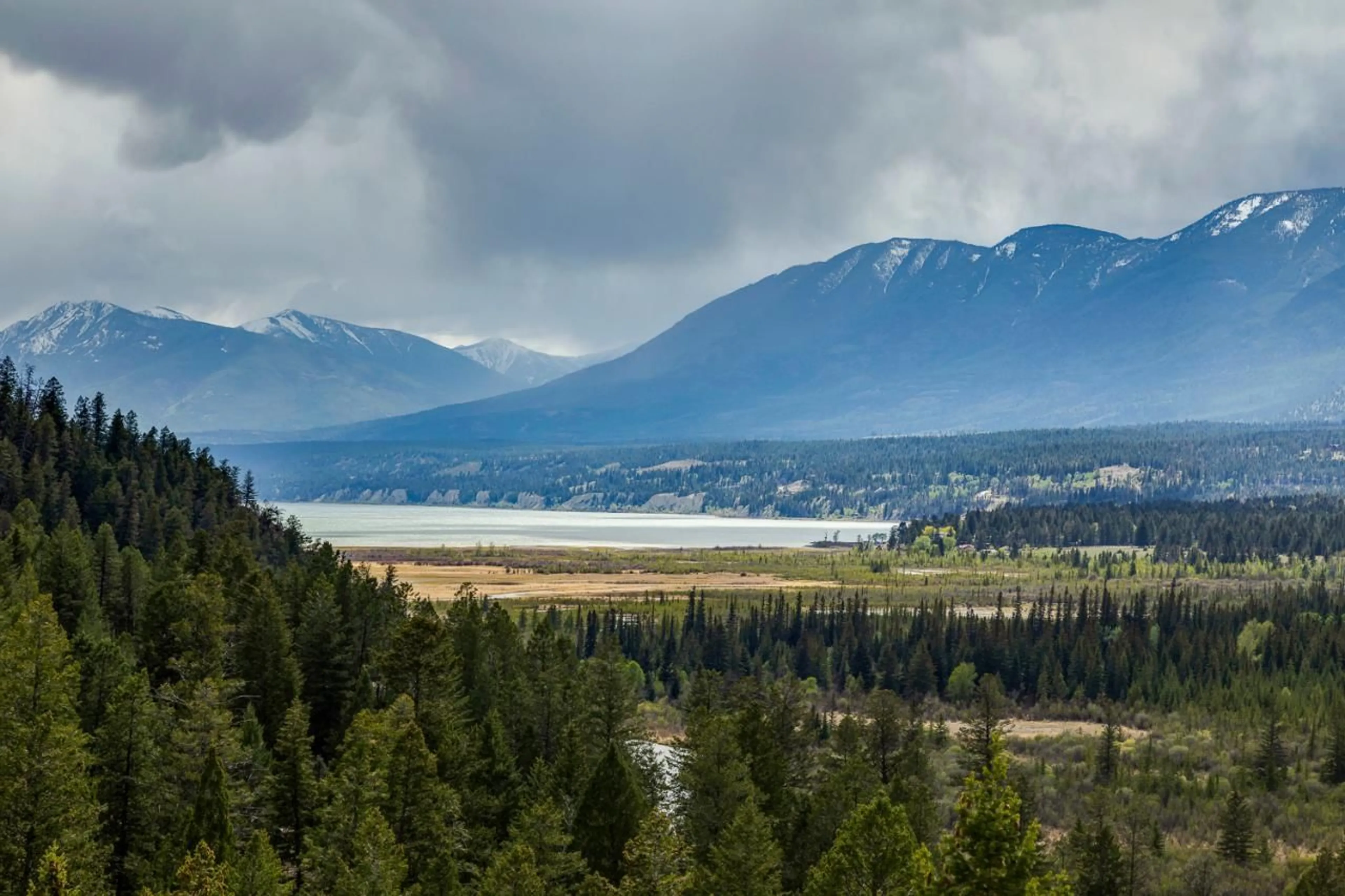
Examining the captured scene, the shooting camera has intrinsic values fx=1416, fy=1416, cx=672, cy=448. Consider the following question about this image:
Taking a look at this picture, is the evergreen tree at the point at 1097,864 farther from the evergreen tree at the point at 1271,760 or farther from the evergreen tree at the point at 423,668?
the evergreen tree at the point at 1271,760

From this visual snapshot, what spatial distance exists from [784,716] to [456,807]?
82.4 feet

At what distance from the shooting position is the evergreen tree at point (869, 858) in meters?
41.4

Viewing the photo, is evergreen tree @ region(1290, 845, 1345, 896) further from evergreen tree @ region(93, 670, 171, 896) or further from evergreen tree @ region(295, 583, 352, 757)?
evergreen tree @ region(295, 583, 352, 757)

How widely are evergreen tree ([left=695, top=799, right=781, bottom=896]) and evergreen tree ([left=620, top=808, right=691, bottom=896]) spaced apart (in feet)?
9.33

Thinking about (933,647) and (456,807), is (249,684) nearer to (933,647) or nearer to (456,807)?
(456,807)

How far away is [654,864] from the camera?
38750 millimetres

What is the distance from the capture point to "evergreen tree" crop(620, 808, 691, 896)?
38375 millimetres

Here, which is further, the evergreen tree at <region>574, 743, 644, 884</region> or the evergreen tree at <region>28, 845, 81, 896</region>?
the evergreen tree at <region>574, 743, 644, 884</region>

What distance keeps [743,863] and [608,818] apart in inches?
368

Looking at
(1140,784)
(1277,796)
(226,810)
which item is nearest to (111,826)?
(226,810)

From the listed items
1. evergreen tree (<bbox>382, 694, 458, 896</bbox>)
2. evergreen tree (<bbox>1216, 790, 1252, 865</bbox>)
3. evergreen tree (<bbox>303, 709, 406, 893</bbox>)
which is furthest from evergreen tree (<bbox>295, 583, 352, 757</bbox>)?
evergreen tree (<bbox>1216, 790, 1252, 865</bbox>)

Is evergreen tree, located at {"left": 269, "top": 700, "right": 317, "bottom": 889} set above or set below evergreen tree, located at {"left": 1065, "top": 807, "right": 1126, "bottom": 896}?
above

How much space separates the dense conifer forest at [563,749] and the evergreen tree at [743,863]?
100 mm

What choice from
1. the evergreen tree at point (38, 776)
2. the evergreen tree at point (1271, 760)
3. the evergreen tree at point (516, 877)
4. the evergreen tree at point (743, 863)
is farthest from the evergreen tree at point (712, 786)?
the evergreen tree at point (1271, 760)
